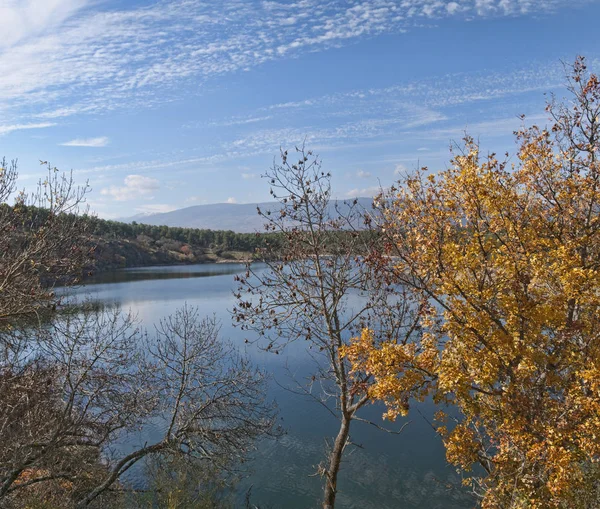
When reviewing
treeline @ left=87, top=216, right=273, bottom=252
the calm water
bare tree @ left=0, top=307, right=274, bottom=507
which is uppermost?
treeline @ left=87, top=216, right=273, bottom=252

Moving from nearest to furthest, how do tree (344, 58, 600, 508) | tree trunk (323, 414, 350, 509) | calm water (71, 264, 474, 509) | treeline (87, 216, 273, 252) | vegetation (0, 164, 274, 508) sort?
tree (344, 58, 600, 508) < tree trunk (323, 414, 350, 509) < vegetation (0, 164, 274, 508) < calm water (71, 264, 474, 509) < treeline (87, 216, 273, 252)

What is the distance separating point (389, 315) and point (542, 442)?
382 cm

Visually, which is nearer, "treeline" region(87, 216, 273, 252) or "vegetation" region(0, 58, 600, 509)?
"vegetation" region(0, 58, 600, 509)

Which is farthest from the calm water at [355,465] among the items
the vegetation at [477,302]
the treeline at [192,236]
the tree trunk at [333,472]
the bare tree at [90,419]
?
the treeline at [192,236]

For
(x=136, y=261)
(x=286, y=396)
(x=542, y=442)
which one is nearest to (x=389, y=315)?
(x=542, y=442)

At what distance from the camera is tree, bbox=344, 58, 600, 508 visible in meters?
7.15

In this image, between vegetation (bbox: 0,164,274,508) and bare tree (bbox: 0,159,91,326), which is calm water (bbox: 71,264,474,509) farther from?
bare tree (bbox: 0,159,91,326)

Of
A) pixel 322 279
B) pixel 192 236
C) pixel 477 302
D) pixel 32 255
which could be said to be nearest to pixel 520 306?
pixel 477 302

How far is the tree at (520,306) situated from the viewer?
715 centimetres

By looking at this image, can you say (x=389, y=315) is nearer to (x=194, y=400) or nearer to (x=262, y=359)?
(x=194, y=400)

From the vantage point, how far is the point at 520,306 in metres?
7.79

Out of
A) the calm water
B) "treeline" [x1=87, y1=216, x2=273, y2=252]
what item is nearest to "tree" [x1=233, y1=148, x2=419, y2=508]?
the calm water

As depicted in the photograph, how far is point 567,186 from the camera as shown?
885 centimetres

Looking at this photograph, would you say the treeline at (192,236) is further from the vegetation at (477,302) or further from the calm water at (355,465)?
the vegetation at (477,302)
